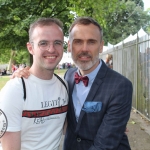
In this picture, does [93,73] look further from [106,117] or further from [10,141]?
[10,141]

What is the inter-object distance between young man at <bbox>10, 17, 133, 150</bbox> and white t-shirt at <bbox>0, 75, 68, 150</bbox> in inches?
6.6

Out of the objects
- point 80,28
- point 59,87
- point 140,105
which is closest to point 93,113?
point 59,87

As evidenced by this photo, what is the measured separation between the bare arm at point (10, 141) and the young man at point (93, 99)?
1.83 feet

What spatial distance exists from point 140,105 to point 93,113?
18.8 ft

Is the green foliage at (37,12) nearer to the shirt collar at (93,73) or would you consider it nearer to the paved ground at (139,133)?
the paved ground at (139,133)

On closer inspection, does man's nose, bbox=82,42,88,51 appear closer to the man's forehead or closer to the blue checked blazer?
the man's forehead

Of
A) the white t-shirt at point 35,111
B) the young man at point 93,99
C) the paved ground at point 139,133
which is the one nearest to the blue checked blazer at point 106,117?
the young man at point 93,99

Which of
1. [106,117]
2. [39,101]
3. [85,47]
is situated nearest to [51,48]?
[85,47]

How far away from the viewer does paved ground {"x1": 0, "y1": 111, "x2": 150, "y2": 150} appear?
4.87 metres

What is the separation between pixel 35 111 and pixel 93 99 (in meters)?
0.54

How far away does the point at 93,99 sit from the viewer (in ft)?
7.00

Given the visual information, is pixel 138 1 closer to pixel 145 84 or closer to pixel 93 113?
pixel 145 84

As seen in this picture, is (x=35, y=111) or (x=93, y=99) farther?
(x=93, y=99)

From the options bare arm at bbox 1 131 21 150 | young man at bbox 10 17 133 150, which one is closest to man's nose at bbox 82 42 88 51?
young man at bbox 10 17 133 150
